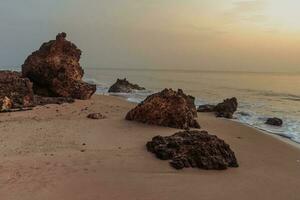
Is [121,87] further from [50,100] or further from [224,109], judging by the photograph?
[50,100]

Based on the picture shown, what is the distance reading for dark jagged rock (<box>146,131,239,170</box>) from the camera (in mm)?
8289

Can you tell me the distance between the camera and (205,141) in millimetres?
8742

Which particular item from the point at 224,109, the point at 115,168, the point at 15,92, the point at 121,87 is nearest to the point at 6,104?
the point at 15,92

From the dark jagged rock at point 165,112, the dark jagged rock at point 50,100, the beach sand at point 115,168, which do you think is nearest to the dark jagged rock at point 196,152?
the beach sand at point 115,168

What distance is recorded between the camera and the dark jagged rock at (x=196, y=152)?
27.2ft

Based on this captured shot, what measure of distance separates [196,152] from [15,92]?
28.6ft

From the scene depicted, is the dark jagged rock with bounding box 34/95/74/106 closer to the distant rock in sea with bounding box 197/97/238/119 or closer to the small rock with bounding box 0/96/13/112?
the small rock with bounding box 0/96/13/112

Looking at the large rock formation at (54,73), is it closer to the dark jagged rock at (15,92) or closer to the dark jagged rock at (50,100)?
the dark jagged rock at (50,100)

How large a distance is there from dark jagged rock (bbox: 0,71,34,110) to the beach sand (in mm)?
2394

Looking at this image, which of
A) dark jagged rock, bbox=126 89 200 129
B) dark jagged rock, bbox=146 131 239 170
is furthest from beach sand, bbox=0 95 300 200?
dark jagged rock, bbox=126 89 200 129

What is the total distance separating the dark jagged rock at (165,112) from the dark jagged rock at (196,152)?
10.9 feet

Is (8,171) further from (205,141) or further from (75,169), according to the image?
(205,141)

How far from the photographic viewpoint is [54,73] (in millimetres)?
18484

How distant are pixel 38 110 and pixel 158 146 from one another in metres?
6.68
